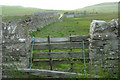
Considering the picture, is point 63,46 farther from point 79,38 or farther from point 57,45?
point 79,38

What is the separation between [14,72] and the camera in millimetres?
4062

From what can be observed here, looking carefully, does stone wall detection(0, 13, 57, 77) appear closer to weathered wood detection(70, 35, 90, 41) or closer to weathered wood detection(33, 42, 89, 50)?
weathered wood detection(33, 42, 89, 50)

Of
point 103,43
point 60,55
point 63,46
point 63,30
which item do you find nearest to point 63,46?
point 63,46

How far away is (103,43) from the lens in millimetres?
5148

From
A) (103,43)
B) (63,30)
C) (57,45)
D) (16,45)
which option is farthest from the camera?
(63,30)

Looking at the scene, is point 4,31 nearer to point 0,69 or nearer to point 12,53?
point 12,53

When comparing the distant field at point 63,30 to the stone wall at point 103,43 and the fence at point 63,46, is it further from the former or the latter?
the stone wall at point 103,43

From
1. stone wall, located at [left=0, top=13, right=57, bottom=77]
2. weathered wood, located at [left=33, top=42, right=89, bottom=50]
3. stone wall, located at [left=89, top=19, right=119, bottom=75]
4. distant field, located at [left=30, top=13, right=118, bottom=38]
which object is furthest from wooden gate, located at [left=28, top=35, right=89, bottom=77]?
distant field, located at [left=30, top=13, right=118, bottom=38]

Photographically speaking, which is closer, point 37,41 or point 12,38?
point 12,38

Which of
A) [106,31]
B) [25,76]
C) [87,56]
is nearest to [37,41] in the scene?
[25,76]

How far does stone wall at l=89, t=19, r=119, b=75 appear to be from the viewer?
510 cm

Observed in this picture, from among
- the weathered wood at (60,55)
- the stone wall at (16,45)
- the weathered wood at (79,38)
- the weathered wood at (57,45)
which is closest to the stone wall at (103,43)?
the weathered wood at (79,38)

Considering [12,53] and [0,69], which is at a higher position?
[12,53]

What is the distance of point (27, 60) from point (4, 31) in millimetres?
1302
